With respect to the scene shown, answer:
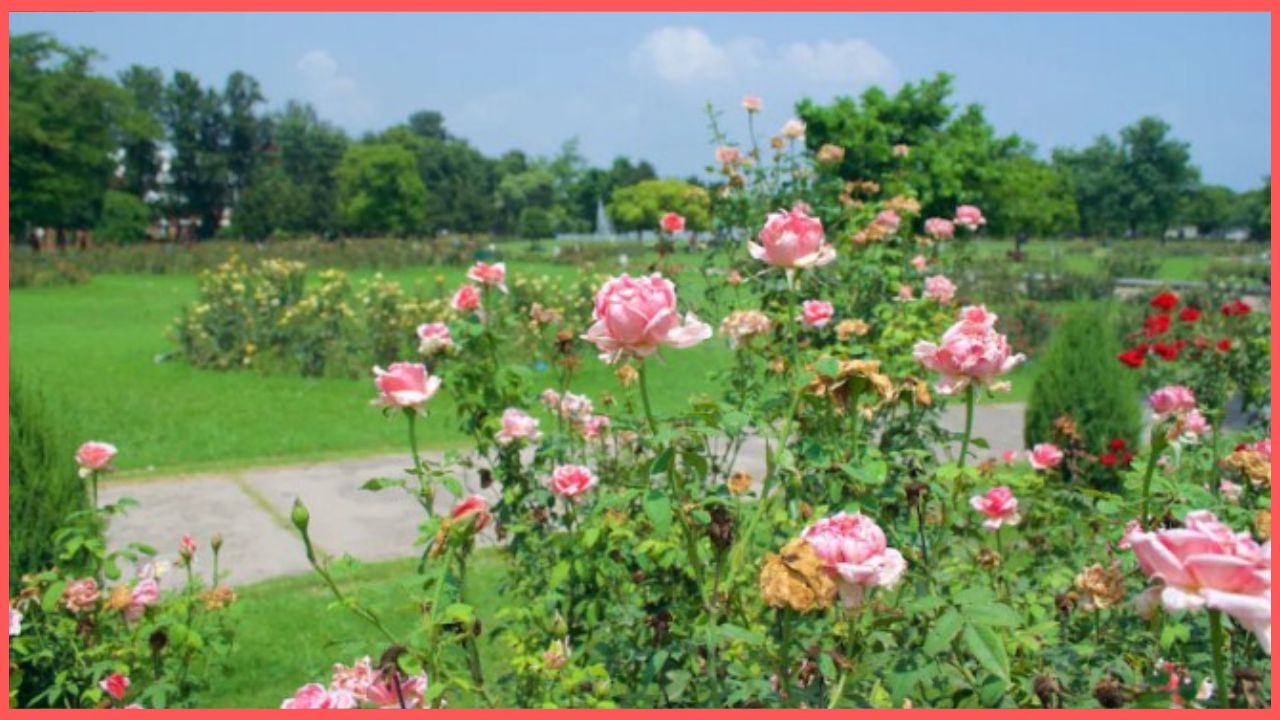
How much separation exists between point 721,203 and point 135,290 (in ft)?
69.4

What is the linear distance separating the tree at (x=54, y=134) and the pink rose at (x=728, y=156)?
38764 millimetres

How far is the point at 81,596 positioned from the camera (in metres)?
2.30

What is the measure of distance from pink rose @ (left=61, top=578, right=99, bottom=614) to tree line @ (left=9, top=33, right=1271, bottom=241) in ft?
70.3

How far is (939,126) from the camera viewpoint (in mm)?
21828

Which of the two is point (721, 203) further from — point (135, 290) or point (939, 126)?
point (135, 290)

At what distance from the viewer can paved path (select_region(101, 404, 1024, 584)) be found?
15.4ft

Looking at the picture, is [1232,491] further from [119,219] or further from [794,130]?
[119,219]

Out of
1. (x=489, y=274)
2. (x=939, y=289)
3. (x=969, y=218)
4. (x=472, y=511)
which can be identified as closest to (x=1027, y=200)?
(x=969, y=218)

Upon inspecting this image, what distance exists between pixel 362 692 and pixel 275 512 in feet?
14.3

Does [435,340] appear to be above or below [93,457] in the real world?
above

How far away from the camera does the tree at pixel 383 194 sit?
182 feet

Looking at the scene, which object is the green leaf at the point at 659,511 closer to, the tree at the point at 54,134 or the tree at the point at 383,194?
the tree at the point at 54,134

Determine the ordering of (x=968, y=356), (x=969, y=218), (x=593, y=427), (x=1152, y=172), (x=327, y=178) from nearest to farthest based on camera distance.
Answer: (x=968, y=356) < (x=593, y=427) < (x=969, y=218) < (x=1152, y=172) < (x=327, y=178)

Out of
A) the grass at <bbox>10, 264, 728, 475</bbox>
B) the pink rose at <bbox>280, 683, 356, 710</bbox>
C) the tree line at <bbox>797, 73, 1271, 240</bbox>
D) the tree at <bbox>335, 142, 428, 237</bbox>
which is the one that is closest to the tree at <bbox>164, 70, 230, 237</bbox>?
the tree at <bbox>335, 142, 428, 237</bbox>
